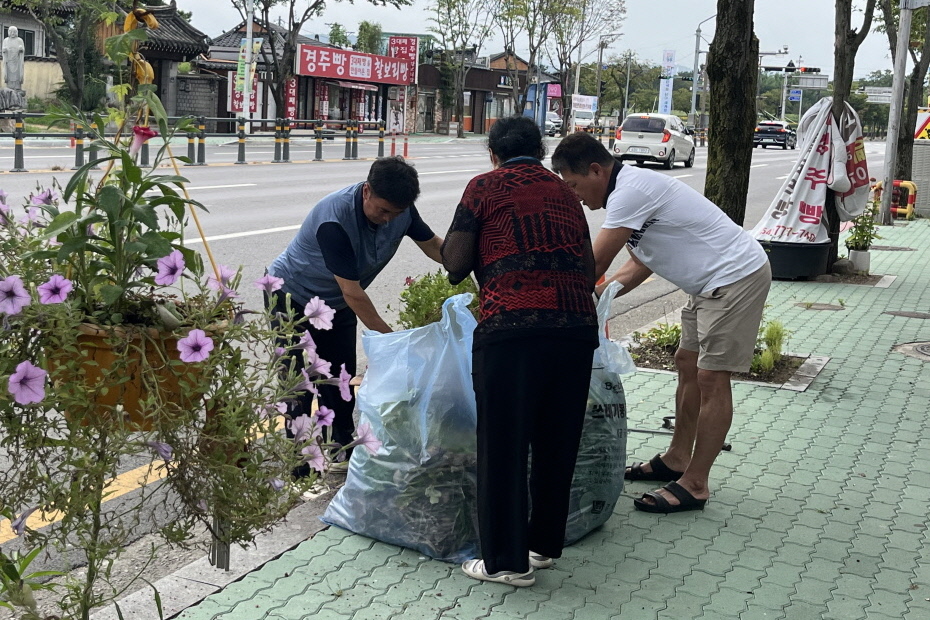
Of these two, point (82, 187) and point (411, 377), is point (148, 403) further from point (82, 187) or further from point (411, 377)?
point (411, 377)

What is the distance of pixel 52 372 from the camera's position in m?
2.34

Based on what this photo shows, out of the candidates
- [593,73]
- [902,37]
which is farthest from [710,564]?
[593,73]

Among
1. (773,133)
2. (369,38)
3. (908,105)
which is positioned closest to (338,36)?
(369,38)

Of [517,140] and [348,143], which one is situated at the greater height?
[517,140]

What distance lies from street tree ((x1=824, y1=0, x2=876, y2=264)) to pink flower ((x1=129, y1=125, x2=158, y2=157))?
9.96m

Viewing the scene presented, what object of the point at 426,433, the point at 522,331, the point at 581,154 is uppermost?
the point at 581,154

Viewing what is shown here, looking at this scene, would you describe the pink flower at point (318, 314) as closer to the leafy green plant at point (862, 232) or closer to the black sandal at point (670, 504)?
the black sandal at point (670, 504)

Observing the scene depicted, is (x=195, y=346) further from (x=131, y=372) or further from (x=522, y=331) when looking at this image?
(x=522, y=331)

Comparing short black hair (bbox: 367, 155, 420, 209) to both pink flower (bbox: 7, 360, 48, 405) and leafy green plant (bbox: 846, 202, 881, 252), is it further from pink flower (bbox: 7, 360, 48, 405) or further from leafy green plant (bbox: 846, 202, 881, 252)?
leafy green plant (bbox: 846, 202, 881, 252)

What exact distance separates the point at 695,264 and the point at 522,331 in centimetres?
127

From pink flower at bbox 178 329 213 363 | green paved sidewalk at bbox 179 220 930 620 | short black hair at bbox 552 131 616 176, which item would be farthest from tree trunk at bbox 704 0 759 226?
pink flower at bbox 178 329 213 363

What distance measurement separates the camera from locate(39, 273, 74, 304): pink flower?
227cm

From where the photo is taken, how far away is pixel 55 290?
2289 millimetres

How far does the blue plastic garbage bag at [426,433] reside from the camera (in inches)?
152
